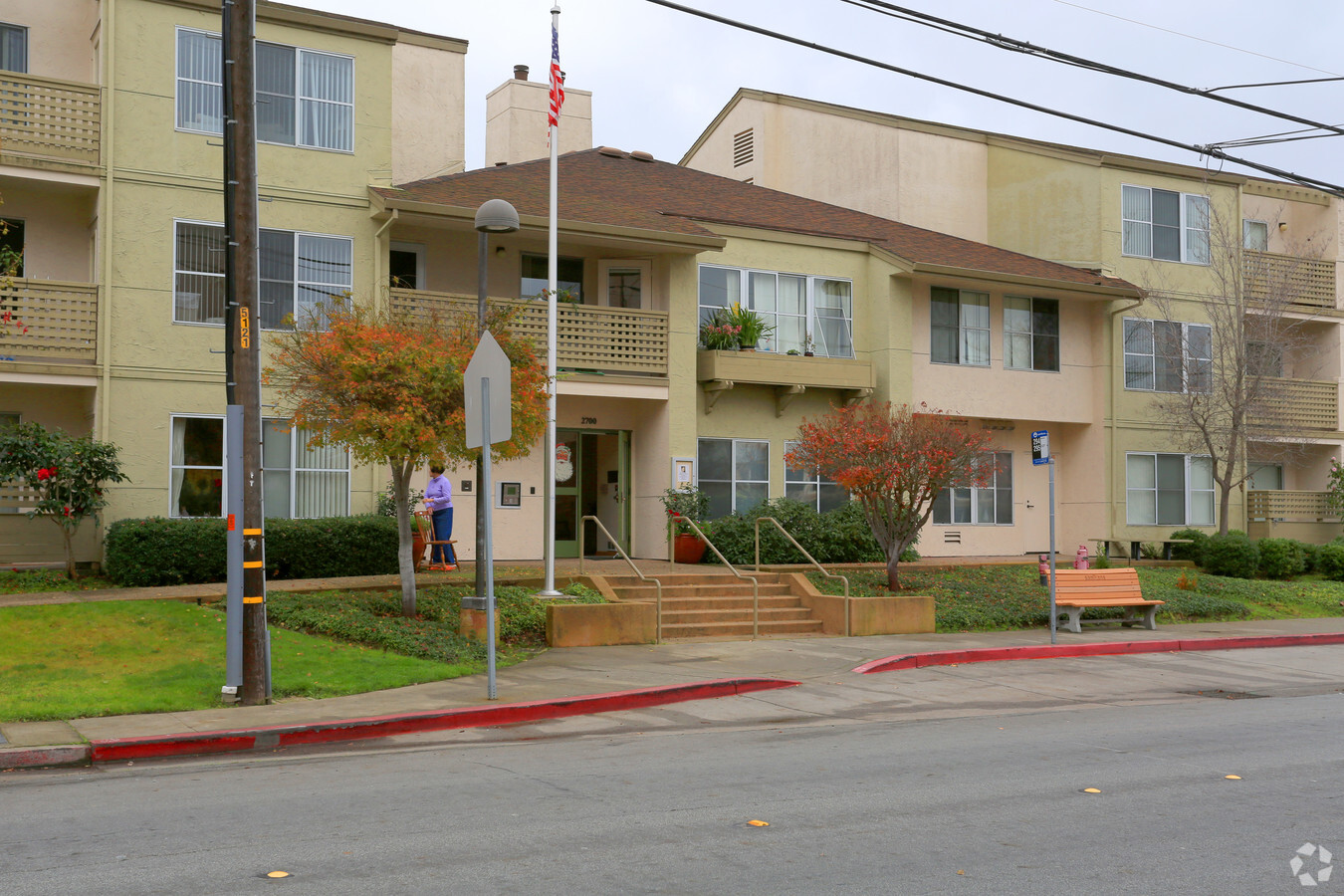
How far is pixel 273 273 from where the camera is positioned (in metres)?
19.7

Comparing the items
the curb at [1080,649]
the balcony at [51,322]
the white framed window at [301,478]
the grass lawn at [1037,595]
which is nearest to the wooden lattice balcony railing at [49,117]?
the balcony at [51,322]

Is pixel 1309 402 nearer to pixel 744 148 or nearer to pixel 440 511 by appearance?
pixel 744 148

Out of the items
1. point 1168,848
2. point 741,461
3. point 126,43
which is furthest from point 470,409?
point 741,461

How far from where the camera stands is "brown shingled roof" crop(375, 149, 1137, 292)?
21781 mm

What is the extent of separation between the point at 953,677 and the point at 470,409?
6537 mm

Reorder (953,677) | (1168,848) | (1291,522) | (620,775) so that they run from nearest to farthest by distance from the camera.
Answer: (1168,848), (620,775), (953,677), (1291,522)

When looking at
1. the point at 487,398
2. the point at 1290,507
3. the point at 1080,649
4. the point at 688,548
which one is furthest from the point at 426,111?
the point at 1290,507

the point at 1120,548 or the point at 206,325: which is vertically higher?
the point at 206,325

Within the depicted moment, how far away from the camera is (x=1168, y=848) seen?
6398 millimetres

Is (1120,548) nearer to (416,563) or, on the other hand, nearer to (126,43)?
(416,563)

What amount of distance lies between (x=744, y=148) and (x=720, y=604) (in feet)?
60.3

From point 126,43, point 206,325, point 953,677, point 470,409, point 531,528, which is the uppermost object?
point 126,43

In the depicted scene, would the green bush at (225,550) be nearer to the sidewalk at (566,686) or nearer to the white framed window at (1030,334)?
the sidewalk at (566,686)

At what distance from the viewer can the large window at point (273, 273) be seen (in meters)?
19.2
